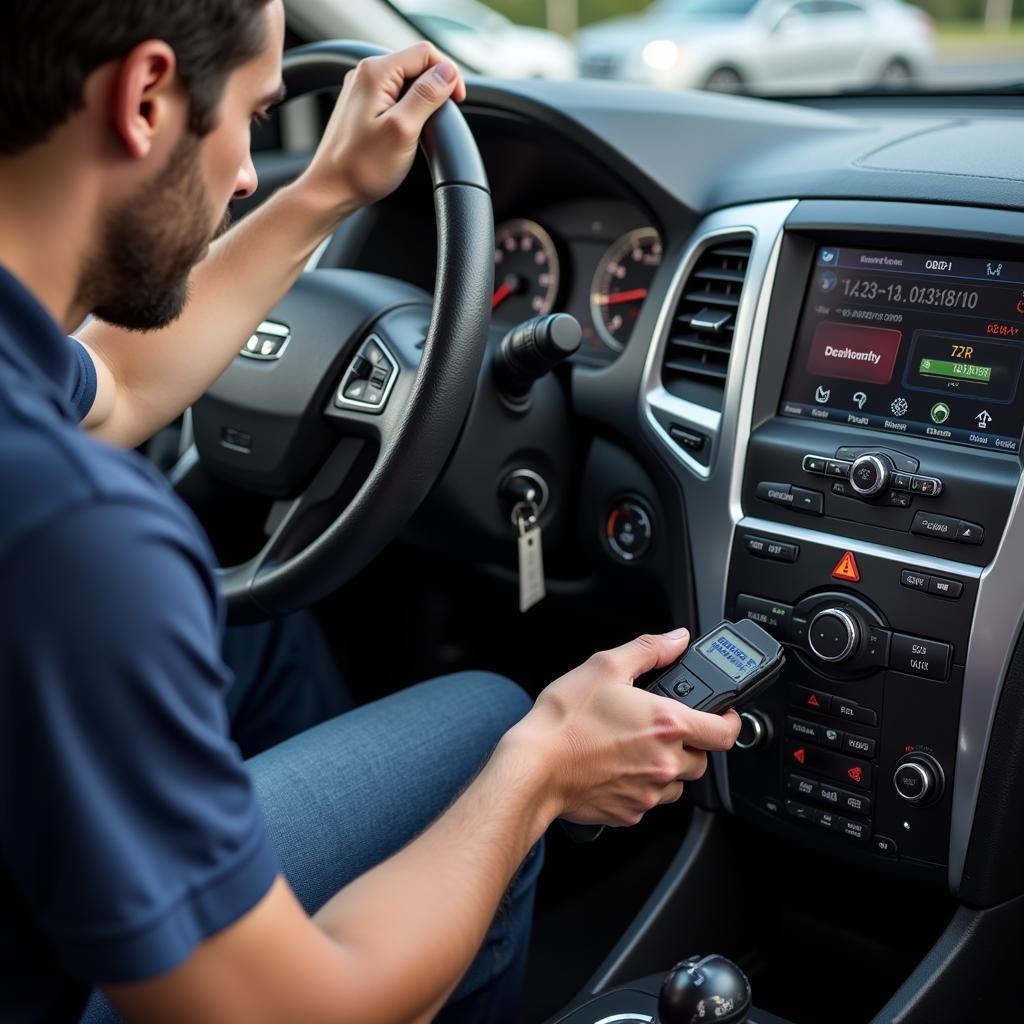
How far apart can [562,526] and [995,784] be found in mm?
641

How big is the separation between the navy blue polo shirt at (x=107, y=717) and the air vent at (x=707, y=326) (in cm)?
91

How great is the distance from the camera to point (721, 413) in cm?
145

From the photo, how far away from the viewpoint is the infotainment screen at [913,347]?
1262mm

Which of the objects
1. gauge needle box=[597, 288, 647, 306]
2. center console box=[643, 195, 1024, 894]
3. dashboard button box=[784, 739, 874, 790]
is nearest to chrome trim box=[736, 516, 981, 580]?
center console box=[643, 195, 1024, 894]

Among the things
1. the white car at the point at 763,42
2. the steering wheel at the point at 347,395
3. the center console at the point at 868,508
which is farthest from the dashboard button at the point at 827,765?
the white car at the point at 763,42

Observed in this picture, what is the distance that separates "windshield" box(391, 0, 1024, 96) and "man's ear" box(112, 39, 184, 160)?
102 centimetres

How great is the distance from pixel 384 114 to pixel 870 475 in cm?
Answer: 59

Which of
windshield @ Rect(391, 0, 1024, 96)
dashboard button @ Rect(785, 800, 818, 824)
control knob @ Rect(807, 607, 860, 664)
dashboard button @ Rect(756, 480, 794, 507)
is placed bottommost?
dashboard button @ Rect(785, 800, 818, 824)

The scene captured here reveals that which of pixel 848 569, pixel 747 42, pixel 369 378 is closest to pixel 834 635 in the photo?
pixel 848 569

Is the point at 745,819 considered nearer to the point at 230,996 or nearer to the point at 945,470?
the point at 945,470

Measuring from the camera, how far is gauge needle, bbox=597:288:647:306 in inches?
69.0

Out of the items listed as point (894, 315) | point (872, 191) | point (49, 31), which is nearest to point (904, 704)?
point (894, 315)

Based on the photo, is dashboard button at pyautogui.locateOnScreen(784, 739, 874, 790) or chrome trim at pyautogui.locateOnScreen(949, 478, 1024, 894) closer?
chrome trim at pyautogui.locateOnScreen(949, 478, 1024, 894)

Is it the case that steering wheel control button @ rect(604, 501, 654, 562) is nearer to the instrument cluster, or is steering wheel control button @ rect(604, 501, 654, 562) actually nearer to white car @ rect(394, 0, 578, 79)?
the instrument cluster
